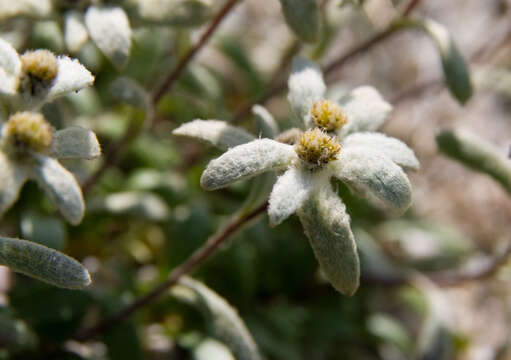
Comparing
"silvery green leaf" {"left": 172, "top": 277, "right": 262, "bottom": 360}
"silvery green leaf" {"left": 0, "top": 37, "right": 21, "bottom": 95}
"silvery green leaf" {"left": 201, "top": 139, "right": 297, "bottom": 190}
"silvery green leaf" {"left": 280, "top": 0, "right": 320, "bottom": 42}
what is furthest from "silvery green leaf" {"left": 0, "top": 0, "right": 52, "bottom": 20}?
"silvery green leaf" {"left": 172, "top": 277, "right": 262, "bottom": 360}

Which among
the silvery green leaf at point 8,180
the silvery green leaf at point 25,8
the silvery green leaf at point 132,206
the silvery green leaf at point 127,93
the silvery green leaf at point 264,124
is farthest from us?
the silvery green leaf at point 132,206

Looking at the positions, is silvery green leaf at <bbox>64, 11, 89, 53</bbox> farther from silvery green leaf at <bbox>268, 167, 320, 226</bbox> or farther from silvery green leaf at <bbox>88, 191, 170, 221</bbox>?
silvery green leaf at <bbox>268, 167, 320, 226</bbox>

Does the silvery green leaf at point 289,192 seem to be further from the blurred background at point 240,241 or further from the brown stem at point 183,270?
the blurred background at point 240,241

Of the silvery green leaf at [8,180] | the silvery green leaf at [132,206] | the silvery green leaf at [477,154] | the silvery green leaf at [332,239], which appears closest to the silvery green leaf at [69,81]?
the silvery green leaf at [8,180]

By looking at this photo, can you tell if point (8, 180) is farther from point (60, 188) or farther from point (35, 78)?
point (35, 78)

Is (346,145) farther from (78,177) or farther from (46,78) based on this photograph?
(78,177)
